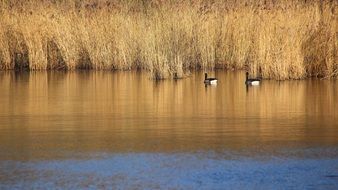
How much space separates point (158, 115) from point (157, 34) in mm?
7730

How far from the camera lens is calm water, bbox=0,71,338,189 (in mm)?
9805

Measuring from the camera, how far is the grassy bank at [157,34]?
21188 mm

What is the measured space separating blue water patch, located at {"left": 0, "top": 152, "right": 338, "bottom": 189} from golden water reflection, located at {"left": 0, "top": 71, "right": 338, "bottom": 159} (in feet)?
2.06

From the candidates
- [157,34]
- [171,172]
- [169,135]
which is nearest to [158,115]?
[169,135]

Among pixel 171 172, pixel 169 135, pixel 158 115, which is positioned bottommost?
pixel 171 172

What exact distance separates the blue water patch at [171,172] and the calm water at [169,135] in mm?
11

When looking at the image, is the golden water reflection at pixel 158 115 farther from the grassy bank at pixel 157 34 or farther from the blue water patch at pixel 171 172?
the grassy bank at pixel 157 34

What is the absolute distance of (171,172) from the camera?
33.0ft

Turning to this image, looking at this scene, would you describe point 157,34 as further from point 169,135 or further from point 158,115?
point 169,135

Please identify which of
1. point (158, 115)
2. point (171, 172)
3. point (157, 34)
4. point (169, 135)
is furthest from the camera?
point (157, 34)

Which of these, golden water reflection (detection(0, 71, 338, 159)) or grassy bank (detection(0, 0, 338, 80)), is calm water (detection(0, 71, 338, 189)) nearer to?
golden water reflection (detection(0, 71, 338, 159))

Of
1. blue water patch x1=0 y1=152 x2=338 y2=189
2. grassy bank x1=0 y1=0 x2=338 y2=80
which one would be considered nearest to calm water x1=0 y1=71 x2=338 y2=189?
blue water patch x1=0 y1=152 x2=338 y2=189

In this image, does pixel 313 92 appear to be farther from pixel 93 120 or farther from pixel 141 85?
pixel 93 120

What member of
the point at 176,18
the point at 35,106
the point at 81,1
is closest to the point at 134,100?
the point at 35,106
